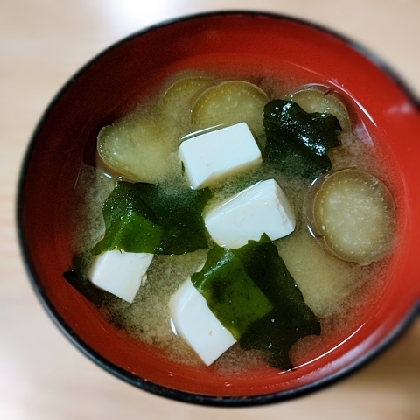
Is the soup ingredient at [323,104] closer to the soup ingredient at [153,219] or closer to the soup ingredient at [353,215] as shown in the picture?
the soup ingredient at [353,215]

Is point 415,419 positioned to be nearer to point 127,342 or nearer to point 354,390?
point 354,390

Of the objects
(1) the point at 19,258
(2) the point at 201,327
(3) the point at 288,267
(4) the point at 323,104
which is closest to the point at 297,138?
(4) the point at 323,104

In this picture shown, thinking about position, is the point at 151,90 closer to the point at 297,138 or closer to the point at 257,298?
the point at 297,138

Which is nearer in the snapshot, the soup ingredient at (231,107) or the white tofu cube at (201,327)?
the white tofu cube at (201,327)

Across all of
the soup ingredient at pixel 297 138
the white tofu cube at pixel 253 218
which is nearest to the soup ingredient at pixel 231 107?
the soup ingredient at pixel 297 138

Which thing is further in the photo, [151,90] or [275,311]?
[151,90]

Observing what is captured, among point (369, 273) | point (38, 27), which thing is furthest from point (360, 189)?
point (38, 27)
